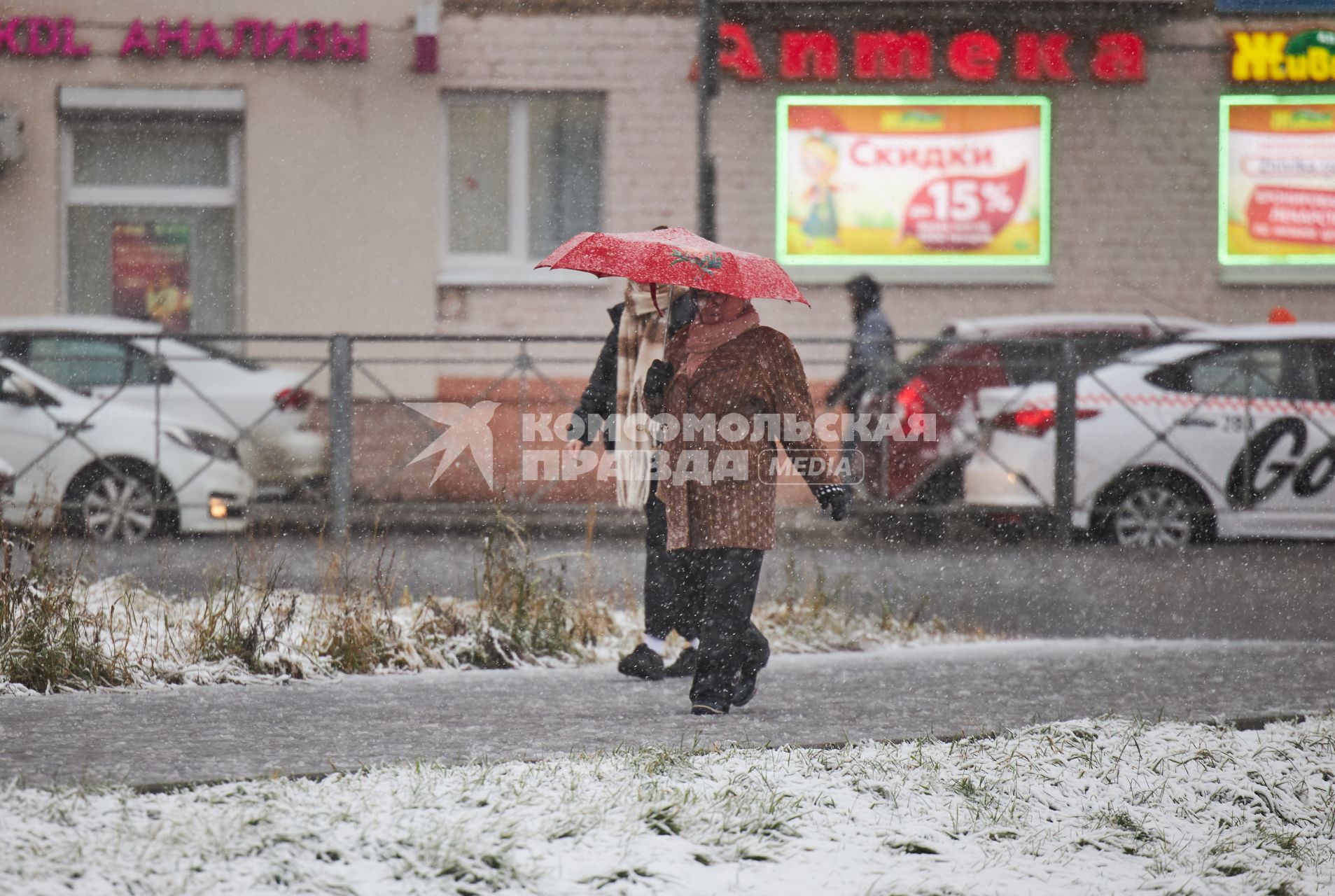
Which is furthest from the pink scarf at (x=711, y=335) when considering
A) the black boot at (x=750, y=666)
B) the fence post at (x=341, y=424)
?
the fence post at (x=341, y=424)

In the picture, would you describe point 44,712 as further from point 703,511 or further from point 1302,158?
point 1302,158

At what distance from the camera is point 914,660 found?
7.62 meters

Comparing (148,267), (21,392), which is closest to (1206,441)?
(21,392)

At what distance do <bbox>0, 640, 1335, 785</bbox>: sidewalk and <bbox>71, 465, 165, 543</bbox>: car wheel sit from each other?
564 centimetres

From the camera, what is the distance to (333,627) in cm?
705

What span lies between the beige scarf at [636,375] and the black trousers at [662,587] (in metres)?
0.13

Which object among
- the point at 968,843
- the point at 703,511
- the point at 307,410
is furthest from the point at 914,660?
the point at 307,410

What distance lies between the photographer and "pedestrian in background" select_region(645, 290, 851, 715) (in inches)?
237

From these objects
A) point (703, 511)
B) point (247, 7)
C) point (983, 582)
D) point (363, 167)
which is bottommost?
point (983, 582)

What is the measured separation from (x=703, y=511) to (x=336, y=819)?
2252 mm

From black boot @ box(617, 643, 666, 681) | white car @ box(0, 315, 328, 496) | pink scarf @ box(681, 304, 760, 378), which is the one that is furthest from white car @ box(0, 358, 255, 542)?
pink scarf @ box(681, 304, 760, 378)

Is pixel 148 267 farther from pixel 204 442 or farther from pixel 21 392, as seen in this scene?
pixel 204 442

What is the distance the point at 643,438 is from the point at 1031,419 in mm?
6264

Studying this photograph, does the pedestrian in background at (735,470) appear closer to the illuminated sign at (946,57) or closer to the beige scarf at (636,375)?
the beige scarf at (636,375)
